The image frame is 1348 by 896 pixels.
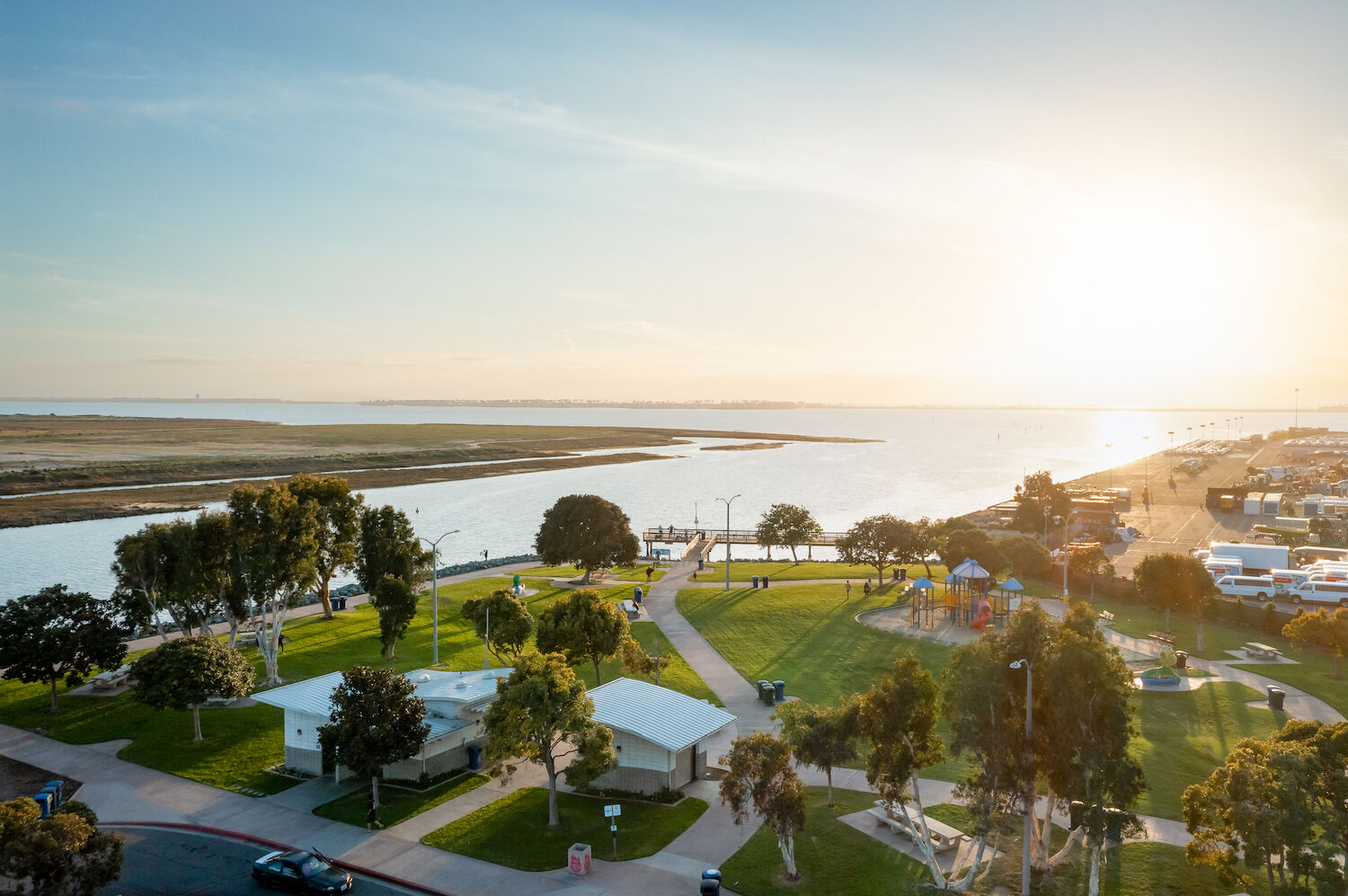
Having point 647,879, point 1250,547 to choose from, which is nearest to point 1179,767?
point 647,879

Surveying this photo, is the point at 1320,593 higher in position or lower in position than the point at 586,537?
lower

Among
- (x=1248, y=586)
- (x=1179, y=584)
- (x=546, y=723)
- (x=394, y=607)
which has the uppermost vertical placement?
(x=1179, y=584)

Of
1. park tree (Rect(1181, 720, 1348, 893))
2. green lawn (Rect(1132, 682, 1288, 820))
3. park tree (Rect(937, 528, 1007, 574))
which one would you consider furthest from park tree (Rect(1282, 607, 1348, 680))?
park tree (Rect(1181, 720, 1348, 893))

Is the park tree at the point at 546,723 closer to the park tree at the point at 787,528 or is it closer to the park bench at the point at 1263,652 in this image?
the park bench at the point at 1263,652

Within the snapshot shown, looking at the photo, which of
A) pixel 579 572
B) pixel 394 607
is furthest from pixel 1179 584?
pixel 579 572

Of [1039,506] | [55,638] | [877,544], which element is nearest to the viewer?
[55,638]

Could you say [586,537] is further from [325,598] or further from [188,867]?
[188,867]

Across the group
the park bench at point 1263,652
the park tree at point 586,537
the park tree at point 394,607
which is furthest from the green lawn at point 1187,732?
the park tree at point 586,537

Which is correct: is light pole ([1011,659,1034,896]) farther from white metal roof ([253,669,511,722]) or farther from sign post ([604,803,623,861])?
white metal roof ([253,669,511,722])
